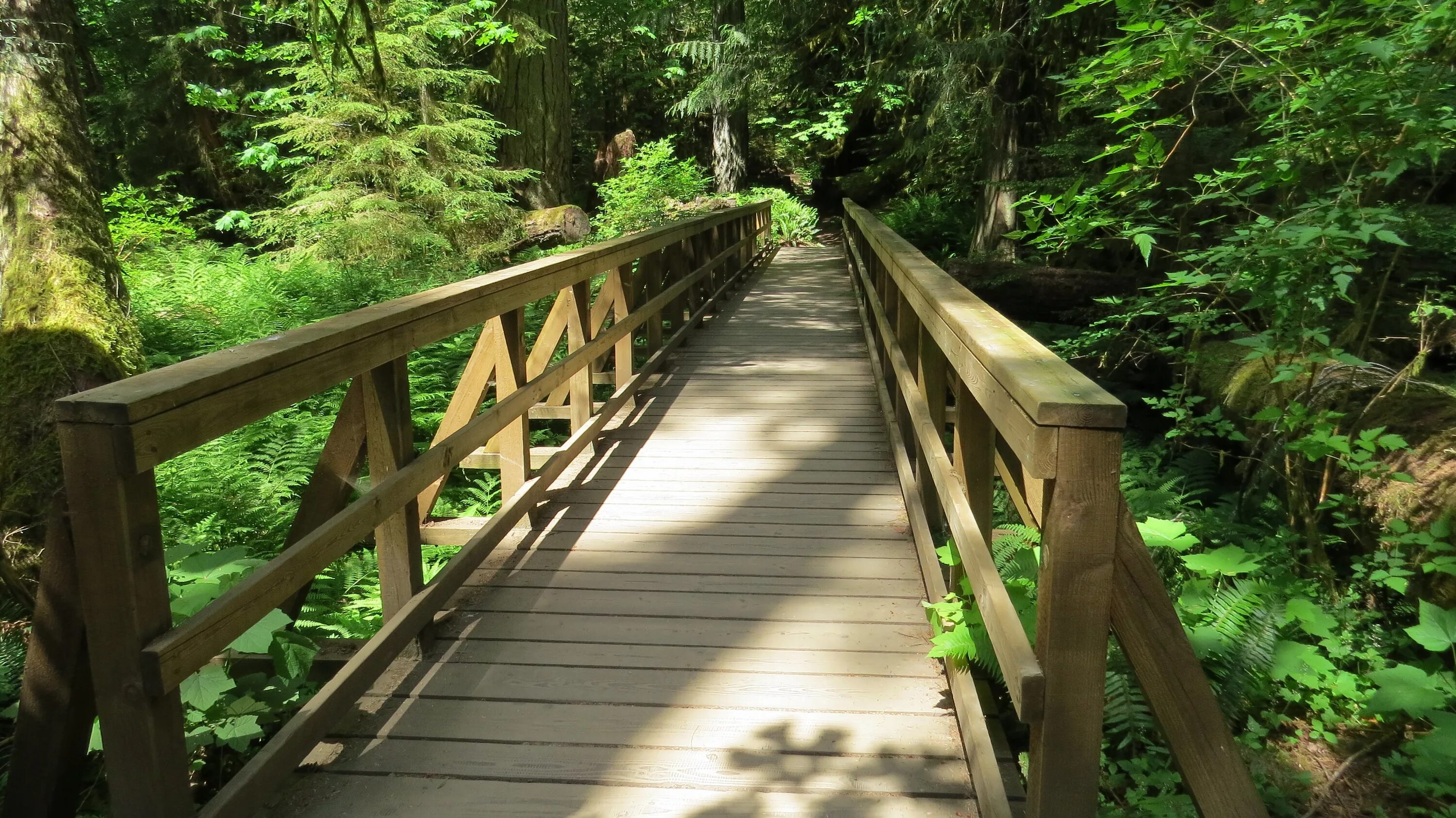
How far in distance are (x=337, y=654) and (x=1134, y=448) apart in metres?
6.15

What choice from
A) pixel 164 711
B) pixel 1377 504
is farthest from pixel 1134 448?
pixel 164 711

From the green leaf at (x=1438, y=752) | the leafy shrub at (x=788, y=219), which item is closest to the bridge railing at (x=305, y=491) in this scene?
the green leaf at (x=1438, y=752)

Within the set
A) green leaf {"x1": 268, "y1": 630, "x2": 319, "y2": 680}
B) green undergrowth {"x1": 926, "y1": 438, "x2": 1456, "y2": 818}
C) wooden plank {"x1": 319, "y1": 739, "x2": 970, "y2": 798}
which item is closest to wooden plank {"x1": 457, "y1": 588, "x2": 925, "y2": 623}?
green undergrowth {"x1": 926, "y1": 438, "x2": 1456, "y2": 818}

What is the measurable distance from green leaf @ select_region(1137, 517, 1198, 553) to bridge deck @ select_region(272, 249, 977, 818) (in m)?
0.81

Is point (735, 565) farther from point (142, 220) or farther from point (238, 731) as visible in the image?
point (142, 220)

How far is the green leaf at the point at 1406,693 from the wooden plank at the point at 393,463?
303 centimetres

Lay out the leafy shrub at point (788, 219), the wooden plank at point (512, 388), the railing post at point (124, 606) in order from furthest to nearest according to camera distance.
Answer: the leafy shrub at point (788, 219) < the wooden plank at point (512, 388) < the railing post at point (124, 606)

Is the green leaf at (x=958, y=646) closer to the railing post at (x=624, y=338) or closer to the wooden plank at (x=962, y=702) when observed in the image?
the wooden plank at (x=962, y=702)

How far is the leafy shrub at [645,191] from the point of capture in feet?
45.8

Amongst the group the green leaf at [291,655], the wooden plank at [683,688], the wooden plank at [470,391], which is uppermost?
the wooden plank at [470,391]

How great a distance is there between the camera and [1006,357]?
1.99 m

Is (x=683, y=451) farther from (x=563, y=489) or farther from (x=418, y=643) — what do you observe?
(x=418, y=643)

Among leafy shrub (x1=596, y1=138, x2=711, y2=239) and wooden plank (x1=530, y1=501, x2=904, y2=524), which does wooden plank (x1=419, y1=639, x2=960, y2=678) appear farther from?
leafy shrub (x1=596, y1=138, x2=711, y2=239)

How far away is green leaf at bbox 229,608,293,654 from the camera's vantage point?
208 cm
